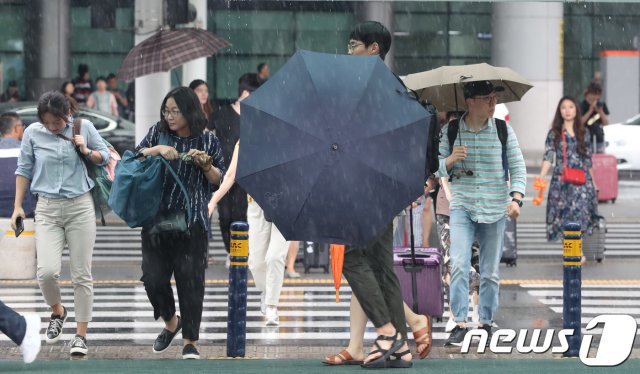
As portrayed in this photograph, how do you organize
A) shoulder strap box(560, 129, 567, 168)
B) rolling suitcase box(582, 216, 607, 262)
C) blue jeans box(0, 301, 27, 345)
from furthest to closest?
1. rolling suitcase box(582, 216, 607, 262)
2. shoulder strap box(560, 129, 567, 168)
3. blue jeans box(0, 301, 27, 345)

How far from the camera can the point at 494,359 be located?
946 centimetres

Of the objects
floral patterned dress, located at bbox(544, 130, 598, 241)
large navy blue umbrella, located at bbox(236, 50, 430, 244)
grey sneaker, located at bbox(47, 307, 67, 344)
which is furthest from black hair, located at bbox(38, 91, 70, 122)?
floral patterned dress, located at bbox(544, 130, 598, 241)

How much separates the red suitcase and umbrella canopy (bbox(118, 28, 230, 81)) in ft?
24.4

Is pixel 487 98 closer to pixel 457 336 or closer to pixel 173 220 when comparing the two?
pixel 457 336

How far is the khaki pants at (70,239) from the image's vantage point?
9633mm

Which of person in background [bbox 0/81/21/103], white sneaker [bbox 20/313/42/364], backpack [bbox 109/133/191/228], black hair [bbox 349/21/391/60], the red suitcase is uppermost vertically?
person in background [bbox 0/81/21/103]

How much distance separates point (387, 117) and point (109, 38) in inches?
1246

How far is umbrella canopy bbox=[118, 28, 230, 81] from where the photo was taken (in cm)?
1733

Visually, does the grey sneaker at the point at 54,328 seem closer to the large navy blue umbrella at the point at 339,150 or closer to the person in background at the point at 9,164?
the large navy blue umbrella at the point at 339,150

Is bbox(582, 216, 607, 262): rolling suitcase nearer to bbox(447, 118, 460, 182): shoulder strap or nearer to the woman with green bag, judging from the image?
bbox(447, 118, 460, 182): shoulder strap

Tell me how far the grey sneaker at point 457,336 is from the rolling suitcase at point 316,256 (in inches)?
191

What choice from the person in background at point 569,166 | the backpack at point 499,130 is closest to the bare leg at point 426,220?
the person in background at point 569,166

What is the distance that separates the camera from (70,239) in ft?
31.9

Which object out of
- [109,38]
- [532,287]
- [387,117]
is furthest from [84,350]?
[109,38]
